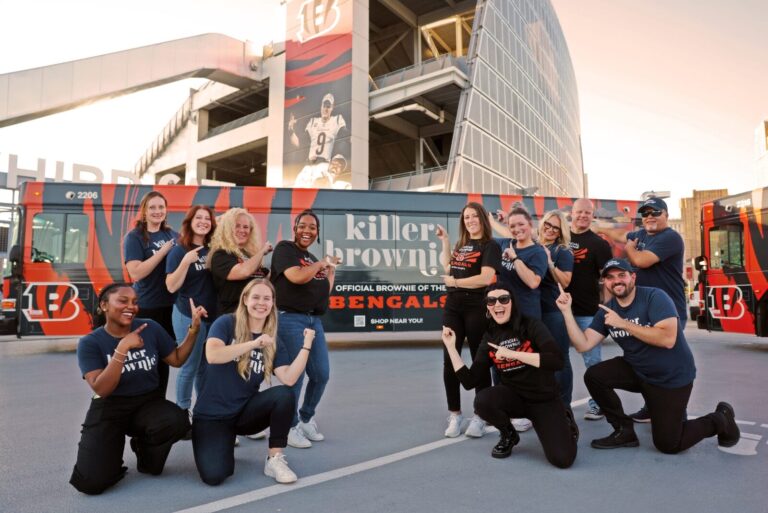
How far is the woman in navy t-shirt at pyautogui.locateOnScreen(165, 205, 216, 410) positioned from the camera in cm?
386

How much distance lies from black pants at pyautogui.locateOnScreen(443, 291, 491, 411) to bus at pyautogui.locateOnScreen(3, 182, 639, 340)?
547 centimetres

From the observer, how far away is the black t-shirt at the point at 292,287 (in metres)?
3.86

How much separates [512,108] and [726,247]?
2441 centimetres

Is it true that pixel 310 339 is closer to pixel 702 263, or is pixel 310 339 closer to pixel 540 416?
pixel 540 416

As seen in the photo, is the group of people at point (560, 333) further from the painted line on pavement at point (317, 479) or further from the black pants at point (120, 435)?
the black pants at point (120, 435)

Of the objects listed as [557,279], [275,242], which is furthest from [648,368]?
[275,242]

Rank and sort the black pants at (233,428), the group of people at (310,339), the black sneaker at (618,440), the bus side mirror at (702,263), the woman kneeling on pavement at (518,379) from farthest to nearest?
1. the bus side mirror at (702,263)
2. the black sneaker at (618,440)
3. the woman kneeling on pavement at (518,379)
4. the group of people at (310,339)
5. the black pants at (233,428)

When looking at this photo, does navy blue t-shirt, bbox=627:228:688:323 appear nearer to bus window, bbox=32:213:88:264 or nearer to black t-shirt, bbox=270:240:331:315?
black t-shirt, bbox=270:240:331:315

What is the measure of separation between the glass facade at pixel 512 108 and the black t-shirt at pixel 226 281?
72.9 feet

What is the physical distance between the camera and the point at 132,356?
3.12m

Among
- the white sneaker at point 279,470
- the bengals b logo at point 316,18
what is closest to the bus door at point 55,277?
the white sneaker at point 279,470

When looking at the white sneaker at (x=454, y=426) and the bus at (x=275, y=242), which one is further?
the bus at (x=275, y=242)

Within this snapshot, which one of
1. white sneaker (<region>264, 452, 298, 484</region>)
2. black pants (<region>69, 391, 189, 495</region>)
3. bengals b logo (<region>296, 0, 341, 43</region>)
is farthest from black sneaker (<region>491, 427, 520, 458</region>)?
bengals b logo (<region>296, 0, 341, 43</region>)

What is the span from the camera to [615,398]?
379 cm
